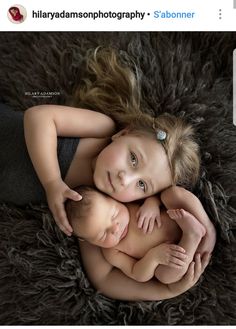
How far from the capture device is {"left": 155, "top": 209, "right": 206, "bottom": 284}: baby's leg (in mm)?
692

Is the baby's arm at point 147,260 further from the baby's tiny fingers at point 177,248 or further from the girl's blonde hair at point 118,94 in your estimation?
the girl's blonde hair at point 118,94

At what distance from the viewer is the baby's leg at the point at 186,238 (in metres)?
0.69

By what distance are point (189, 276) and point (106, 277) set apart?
0.12 m

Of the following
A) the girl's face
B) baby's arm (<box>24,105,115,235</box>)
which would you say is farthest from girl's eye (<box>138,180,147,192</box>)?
baby's arm (<box>24,105,115,235</box>)

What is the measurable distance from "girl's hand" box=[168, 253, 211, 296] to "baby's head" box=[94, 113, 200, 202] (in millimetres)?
118

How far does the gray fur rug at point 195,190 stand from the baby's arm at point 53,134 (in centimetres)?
4

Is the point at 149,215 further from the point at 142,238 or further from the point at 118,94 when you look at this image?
the point at 118,94

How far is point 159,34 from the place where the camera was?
767 millimetres

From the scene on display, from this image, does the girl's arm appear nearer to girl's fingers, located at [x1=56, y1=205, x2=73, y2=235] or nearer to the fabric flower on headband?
girl's fingers, located at [x1=56, y1=205, x2=73, y2=235]

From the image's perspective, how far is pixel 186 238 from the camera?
2.29ft

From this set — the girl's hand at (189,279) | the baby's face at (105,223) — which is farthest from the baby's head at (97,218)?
the girl's hand at (189,279)

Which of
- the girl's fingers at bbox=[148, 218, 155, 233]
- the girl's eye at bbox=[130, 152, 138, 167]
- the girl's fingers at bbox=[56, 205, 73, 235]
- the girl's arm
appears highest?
the girl's eye at bbox=[130, 152, 138, 167]
